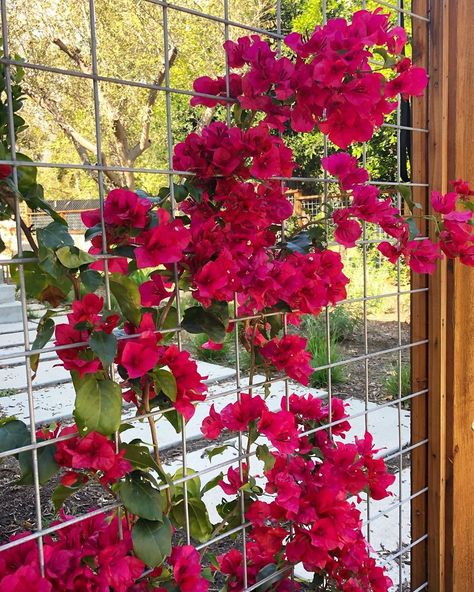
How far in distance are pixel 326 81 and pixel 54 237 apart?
434mm

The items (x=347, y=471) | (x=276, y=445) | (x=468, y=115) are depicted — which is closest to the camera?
(x=276, y=445)

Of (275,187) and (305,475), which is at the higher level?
(275,187)

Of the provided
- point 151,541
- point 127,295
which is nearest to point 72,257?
point 127,295

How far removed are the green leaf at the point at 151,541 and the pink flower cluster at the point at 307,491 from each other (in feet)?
0.61

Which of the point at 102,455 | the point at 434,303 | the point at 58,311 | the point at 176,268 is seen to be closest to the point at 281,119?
the point at 176,268

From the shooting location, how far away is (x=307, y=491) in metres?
0.99

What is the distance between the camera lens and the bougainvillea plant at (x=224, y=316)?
0.74 meters

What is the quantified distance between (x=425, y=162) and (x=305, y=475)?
746 millimetres

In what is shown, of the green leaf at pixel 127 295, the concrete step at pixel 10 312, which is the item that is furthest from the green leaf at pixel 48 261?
the concrete step at pixel 10 312

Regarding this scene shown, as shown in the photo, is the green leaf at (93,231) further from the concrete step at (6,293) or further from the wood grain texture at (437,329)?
the concrete step at (6,293)

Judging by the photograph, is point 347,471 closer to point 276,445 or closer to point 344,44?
point 276,445

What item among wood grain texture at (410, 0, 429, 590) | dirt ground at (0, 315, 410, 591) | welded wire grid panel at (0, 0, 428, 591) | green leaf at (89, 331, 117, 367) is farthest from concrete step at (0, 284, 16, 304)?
green leaf at (89, 331, 117, 367)

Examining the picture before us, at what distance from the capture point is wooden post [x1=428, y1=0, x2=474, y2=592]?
4.24 feet

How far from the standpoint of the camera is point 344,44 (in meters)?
0.84
